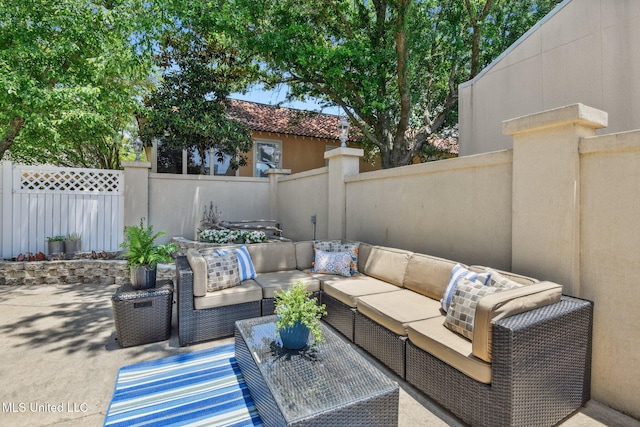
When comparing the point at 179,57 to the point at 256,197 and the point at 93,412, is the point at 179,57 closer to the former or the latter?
the point at 256,197

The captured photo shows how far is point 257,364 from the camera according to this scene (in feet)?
8.25

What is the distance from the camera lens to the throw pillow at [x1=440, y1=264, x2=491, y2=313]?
311 cm

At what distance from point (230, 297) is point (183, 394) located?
4.44 ft

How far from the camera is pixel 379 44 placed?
8.95 metres

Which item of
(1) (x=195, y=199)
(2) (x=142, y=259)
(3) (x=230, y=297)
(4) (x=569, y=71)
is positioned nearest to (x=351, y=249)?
(3) (x=230, y=297)

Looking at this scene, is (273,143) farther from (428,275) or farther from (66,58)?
(428,275)

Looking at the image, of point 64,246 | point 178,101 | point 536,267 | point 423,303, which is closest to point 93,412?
point 423,303

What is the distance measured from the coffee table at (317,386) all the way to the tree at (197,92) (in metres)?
7.79

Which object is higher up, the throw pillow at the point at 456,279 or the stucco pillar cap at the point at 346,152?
the stucco pillar cap at the point at 346,152

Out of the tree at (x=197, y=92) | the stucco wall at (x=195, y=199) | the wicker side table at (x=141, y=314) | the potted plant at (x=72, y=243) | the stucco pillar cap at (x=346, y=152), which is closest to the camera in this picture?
the wicker side table at (x=141, y=314)

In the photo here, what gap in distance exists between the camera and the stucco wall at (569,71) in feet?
14.2

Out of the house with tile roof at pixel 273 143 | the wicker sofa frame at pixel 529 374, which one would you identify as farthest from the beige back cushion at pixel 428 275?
the house with tile roof at pixel 273 143

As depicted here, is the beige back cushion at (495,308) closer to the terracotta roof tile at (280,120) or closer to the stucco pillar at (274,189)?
the stucco pillar at (274,189)

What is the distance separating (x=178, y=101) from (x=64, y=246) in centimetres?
470
